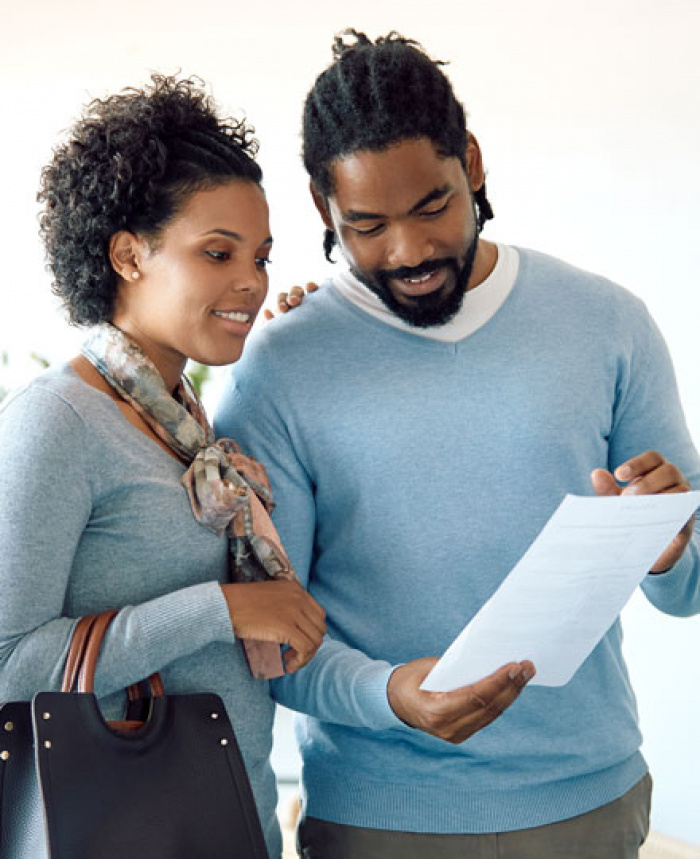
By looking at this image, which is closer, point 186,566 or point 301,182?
point 186,566

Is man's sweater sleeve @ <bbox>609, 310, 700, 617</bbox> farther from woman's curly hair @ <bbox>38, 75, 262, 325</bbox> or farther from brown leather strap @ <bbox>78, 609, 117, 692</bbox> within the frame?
brown leather strap @ <bbox>78, 609, 117, 692</bbox>

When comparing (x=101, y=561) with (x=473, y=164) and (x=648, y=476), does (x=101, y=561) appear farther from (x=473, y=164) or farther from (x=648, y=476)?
(x=473, y=164)

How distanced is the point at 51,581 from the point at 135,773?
21 centimetres

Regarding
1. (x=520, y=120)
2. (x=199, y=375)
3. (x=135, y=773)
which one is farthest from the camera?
(x=199, y=375)

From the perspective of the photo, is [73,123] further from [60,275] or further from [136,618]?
[136,618]

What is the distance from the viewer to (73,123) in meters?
1.35

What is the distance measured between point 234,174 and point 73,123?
21cm

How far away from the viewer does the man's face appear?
4.63 ft

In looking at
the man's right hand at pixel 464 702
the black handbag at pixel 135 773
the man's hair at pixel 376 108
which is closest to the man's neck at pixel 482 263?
the man's hair at pixel 376 108

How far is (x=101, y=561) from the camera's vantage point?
1165 mm

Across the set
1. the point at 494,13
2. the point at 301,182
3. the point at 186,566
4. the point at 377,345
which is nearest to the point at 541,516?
the point at 377,345

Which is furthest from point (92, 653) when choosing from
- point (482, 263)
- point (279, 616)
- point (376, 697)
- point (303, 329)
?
point (482, 263)

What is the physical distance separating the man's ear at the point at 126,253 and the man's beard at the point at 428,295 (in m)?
0.32

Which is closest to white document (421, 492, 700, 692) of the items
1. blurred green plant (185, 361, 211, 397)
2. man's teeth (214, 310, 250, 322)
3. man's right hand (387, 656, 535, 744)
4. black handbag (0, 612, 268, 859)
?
man's right hand (387, 656, 535, 744)
